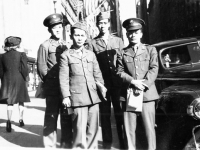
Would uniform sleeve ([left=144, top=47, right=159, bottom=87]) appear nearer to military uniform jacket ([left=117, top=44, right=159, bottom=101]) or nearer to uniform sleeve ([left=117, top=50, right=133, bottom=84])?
military uniform jacket ([left=117, top=44, right=159, bottom=101])

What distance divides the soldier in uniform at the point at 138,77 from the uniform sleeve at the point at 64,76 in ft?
2.19

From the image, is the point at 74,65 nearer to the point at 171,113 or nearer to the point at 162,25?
the point at 171,113

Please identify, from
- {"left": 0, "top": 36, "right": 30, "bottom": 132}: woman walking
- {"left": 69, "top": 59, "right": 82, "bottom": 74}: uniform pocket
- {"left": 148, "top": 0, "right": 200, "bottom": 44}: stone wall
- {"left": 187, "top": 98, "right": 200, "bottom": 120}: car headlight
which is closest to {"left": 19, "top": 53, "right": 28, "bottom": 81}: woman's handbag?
{"left": 0, "top": 36, "right": 30, "bottom": 132}: woman walking

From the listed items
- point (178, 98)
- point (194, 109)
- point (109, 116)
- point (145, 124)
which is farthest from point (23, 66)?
point (194, 109)

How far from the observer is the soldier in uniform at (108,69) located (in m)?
3.72

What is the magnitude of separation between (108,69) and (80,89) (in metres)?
0.81

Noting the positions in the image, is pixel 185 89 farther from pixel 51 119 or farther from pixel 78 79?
pixel 51 119

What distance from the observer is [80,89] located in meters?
3.11

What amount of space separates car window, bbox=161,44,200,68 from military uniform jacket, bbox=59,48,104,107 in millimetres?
1350

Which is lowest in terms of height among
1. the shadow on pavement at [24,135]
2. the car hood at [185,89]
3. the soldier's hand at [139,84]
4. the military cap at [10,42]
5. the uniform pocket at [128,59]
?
the shadow on pavement at [24,135]

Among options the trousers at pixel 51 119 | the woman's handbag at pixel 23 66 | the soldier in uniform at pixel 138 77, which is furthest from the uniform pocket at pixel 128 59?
the woman's handbag at pixel 23 66

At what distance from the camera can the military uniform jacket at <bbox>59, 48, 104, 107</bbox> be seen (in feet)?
10.0

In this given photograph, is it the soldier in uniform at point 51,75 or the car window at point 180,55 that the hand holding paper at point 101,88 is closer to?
the soldier in uniform at point 51,75

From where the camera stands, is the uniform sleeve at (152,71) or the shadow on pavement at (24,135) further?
the shadow on pavement at (24,135)
